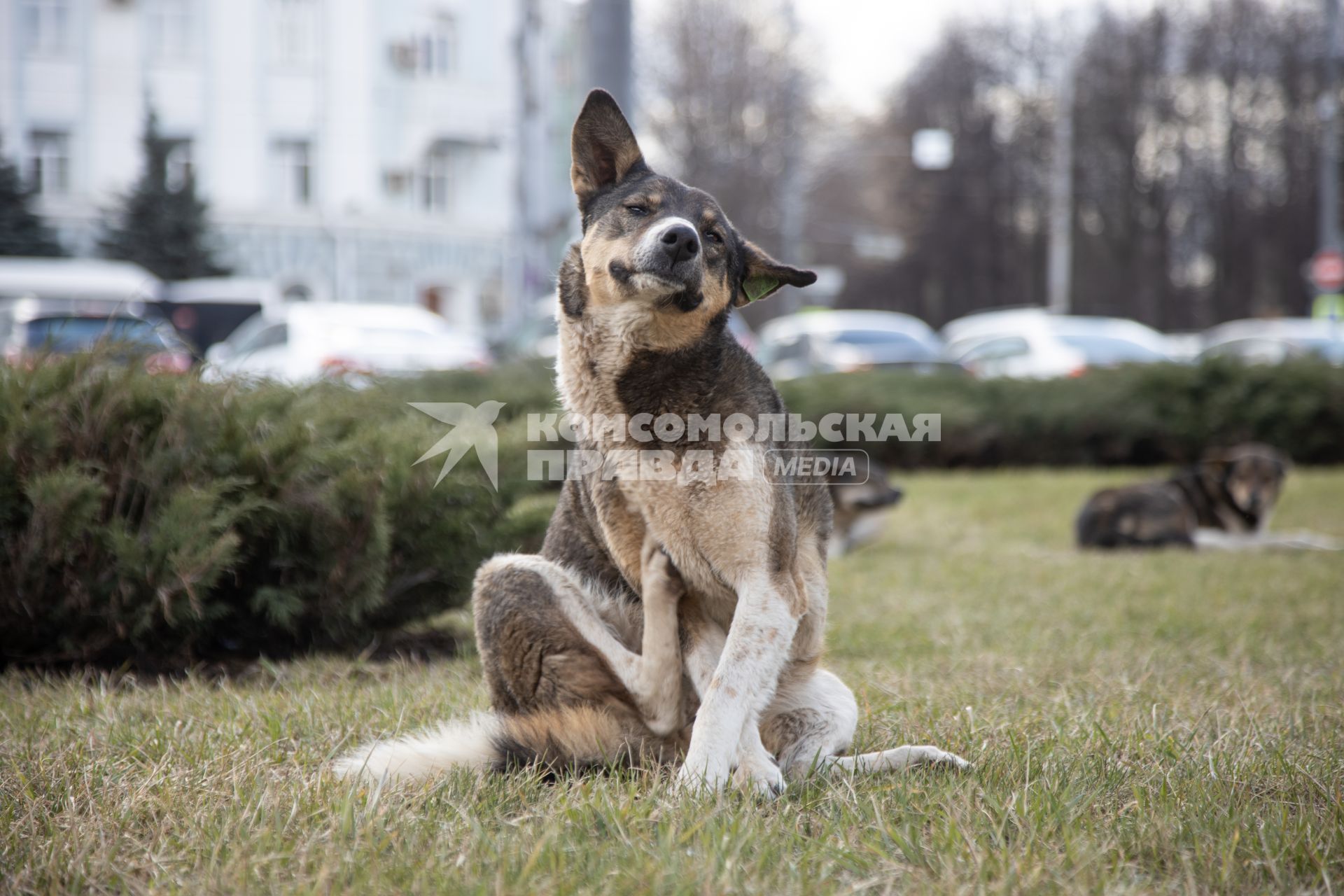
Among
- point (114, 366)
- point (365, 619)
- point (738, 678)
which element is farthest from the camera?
point (365, 619)

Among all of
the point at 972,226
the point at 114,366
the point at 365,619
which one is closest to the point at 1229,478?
the point at 365,619

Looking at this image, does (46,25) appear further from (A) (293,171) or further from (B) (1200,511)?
(B) (1200,511)

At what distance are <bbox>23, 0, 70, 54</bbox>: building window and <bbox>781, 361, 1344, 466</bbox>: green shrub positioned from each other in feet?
62.1

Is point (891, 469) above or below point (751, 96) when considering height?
below

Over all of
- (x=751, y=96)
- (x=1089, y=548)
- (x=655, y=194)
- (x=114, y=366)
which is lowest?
(x=1089, y=548)

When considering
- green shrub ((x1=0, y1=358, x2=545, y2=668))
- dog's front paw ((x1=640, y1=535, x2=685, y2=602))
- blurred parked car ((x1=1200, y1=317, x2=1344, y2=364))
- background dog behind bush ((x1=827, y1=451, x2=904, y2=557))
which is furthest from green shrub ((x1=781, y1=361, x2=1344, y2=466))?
dog's front paw ((x1=640, y1=535, x2=685, y2=602))

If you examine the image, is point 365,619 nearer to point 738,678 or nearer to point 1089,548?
point 738,678

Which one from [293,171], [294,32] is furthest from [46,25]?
[293,171]

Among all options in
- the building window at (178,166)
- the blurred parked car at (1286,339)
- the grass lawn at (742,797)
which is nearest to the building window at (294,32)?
the building window at (178,166)

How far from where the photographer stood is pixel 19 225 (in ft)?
77.4

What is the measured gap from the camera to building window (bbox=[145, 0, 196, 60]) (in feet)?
84.3

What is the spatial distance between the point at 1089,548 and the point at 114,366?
23.5 feet

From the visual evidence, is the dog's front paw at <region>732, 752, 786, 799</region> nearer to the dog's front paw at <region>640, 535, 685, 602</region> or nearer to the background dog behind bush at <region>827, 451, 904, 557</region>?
the dog's front paw at <region>640, 535, 685, 602</region>

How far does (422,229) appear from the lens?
33031mm
